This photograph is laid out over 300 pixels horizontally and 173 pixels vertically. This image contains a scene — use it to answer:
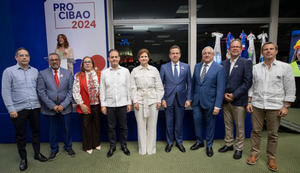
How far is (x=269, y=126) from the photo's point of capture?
224 cm

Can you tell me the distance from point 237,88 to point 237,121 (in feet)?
1.57

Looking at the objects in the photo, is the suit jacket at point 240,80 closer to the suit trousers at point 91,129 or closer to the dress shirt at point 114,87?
the dress shirt at point 114,87

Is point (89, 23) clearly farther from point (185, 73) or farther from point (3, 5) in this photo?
point (185, 73)

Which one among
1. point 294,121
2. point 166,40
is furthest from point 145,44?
point 294,121

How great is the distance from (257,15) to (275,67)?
306 cm

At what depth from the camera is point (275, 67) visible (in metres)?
2.17

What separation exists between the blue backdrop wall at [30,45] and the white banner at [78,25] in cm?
21

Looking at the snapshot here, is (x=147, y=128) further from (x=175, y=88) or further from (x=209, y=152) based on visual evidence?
(x=209, y=152)

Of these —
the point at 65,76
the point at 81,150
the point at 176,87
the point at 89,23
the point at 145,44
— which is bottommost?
the point at 81,150

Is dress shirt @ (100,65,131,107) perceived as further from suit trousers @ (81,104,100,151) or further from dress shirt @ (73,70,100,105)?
suit trousers @ (81,104,100,151)

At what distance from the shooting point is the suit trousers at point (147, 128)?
2.60 meters

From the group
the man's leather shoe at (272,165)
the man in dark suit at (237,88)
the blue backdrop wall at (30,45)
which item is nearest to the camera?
the man's leather shoe at (272,165)

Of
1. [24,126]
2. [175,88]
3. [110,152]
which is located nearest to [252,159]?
[175,88]

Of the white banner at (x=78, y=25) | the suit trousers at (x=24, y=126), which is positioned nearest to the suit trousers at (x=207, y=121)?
the suit trousers at (x=24, y=126)
